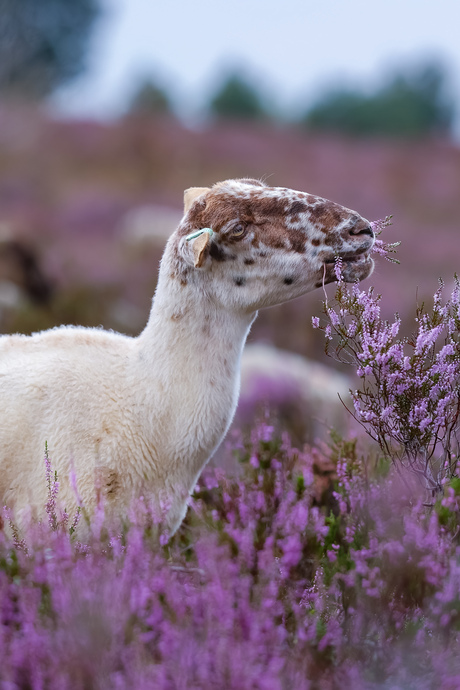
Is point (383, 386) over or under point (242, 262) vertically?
under

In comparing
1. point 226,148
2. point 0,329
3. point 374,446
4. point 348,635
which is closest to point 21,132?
point 226,148

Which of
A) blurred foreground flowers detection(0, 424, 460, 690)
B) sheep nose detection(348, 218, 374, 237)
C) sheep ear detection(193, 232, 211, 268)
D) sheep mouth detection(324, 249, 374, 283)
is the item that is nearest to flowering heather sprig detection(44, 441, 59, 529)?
blurred foreground flowers detection(0, 424, 460, 690)

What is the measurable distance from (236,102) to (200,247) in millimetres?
49696

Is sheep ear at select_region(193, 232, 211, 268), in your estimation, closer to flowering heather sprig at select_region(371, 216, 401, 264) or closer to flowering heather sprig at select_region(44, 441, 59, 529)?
flowering heather sprig at select_region(371, 216, 401, 264)

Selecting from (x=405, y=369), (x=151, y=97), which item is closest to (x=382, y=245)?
(x=405, y=369)

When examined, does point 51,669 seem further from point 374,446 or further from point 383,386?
point 374,446

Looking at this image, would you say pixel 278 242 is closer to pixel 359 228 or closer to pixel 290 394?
pixel 359 228

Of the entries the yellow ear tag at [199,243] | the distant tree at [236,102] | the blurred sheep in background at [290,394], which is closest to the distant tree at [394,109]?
the distant tree at [236,102]

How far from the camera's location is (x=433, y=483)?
3.59 meters

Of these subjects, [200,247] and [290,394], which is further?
[290,394]

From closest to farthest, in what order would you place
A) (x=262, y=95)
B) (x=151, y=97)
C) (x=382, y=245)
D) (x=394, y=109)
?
(x=382, y=245) → (x=151, y=97) → (x=394, y=109) → (x=262, y=95)

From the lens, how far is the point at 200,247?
345 centimetres

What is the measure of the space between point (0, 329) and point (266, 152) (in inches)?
801

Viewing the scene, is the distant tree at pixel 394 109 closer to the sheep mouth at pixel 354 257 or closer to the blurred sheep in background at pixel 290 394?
the blurred sheep in background at pixel 290 394
